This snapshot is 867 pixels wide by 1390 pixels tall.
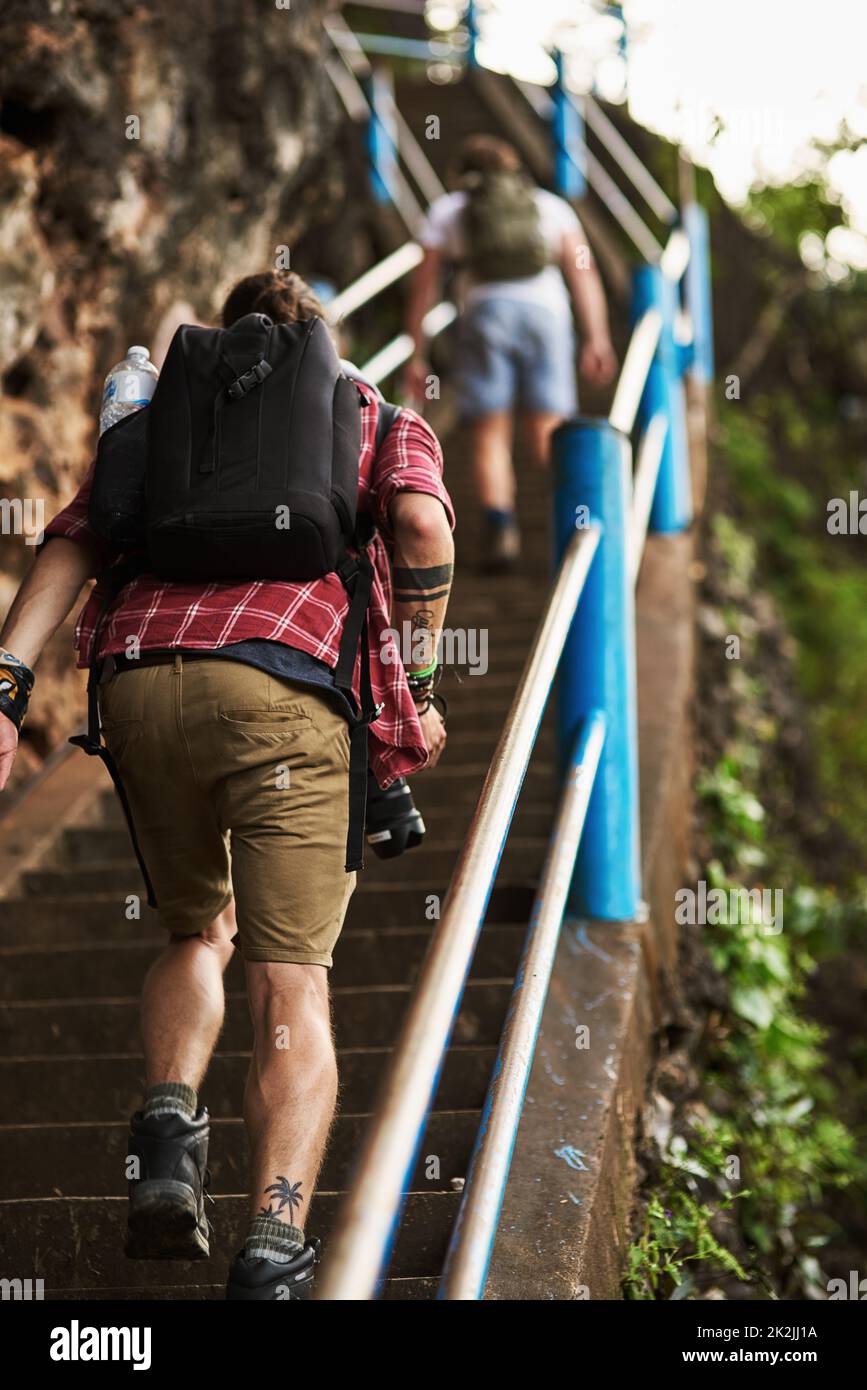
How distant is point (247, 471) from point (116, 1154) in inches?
58.5

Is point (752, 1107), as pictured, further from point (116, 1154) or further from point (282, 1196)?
point (282, 1196)

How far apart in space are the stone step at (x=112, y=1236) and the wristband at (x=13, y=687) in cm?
93

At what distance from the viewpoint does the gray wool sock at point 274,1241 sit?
6.88 ft

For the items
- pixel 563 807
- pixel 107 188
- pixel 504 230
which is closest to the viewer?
pixel 563 807

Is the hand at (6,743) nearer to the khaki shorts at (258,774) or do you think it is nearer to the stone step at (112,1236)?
the khaki shorts at (258,774)

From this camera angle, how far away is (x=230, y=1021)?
3.60 metres

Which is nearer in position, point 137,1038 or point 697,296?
point 137,1038

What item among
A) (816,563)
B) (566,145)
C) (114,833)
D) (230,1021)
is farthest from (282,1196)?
(566,145)

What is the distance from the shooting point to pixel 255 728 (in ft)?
7.46

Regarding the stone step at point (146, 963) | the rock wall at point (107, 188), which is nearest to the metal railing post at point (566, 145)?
the rock wall at point (107, 188)

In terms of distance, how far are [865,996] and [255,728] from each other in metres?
4.68

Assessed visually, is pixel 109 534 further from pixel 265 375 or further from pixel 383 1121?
pixel 383 1121

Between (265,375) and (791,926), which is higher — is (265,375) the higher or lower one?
the higher one
